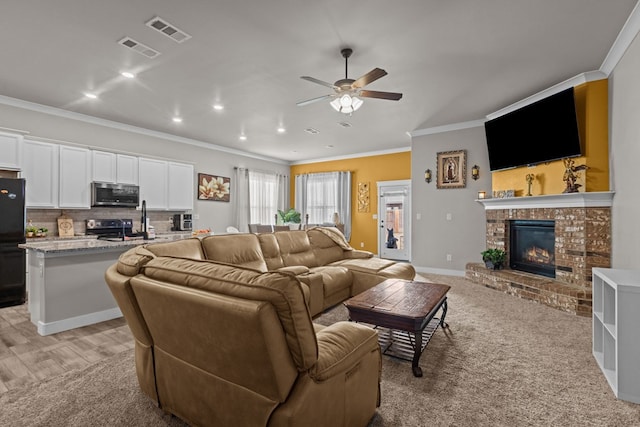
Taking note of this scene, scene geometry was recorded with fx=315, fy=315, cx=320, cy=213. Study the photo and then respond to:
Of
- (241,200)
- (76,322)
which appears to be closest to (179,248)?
(76,322)

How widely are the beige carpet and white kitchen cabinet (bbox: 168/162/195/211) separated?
445 cm

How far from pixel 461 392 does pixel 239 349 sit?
5.45ft

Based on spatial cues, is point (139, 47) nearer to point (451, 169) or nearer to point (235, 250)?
point (235, 250)

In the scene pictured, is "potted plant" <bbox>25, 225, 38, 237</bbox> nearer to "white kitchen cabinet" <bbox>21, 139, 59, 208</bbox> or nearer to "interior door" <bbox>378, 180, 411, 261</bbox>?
"white kitchen cabinet" <bbox>21, 139, 59, 208</bbox>

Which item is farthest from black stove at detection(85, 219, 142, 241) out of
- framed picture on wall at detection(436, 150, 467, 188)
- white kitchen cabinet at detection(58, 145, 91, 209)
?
framed picture on wall at detection(436, 150, 467, 188)

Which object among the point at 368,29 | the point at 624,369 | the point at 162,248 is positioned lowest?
the point at 624,369

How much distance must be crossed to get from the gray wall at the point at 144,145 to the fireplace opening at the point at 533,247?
627 cm

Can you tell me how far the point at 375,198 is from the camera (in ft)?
27.4

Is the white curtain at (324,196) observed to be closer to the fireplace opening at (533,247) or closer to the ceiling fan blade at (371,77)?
the fireplace opening at (533,247)

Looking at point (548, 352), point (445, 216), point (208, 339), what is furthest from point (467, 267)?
point (208, 339)

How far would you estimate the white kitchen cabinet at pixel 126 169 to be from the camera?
569 centimetres

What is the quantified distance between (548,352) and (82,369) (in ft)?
12.5

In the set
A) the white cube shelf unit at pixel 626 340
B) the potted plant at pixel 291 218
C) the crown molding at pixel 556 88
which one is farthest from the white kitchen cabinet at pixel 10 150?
the crown molding at pixel 556 88

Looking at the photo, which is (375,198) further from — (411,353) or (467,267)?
(411,353)
